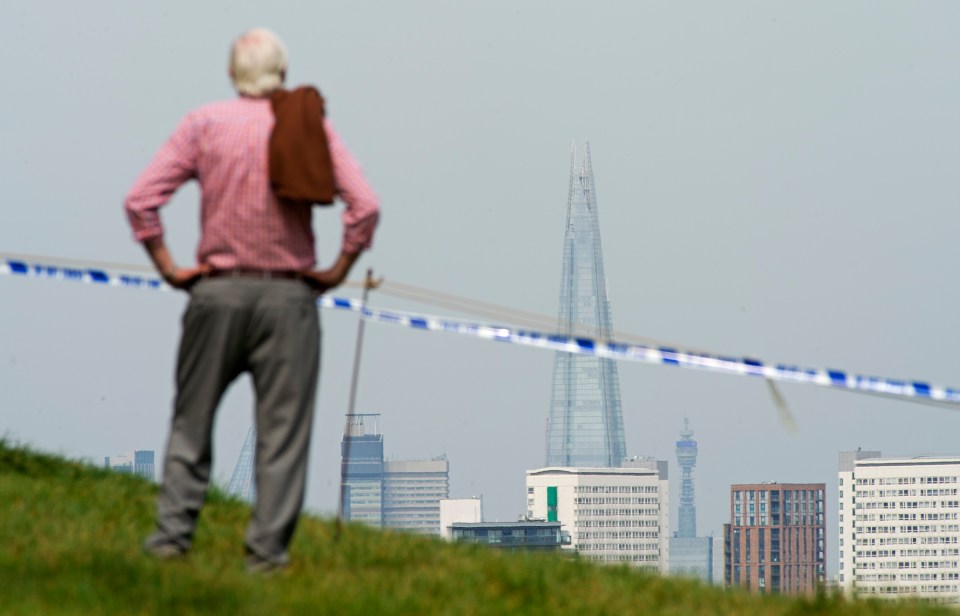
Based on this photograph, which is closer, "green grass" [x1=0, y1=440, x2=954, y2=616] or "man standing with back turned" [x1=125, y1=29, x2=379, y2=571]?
"green grass" [x1=0, y1=440, x2=954, y2=616]

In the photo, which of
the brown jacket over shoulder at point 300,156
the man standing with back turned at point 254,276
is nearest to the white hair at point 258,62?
the man standing with back turned at point 254,276

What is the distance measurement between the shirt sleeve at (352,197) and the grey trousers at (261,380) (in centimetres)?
28

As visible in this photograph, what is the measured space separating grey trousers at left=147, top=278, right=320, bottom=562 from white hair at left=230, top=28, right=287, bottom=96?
774 millimetres

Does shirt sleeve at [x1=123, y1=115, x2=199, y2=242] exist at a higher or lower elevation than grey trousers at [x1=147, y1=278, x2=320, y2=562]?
higher

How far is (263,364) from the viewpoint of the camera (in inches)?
260

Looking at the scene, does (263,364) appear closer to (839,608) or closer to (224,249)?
(224,249)

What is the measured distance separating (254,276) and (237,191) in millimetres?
334

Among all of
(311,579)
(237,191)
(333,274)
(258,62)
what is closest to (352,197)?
(333,274)

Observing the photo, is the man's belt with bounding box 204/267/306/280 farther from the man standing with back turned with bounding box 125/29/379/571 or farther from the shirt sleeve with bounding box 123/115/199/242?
the shirt sleeve with bounding box 123/115/199/242

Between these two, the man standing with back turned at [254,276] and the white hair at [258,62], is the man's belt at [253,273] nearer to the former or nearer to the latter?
the man standing with back turned at [254,276]

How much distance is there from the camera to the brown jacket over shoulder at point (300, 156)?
6461mm

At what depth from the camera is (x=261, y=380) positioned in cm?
664

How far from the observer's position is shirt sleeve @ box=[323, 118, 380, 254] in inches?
261

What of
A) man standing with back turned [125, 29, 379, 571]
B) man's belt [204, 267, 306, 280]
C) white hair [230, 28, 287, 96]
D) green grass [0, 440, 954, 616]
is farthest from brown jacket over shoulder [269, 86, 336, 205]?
green grass [0, 440, 954, 616]
